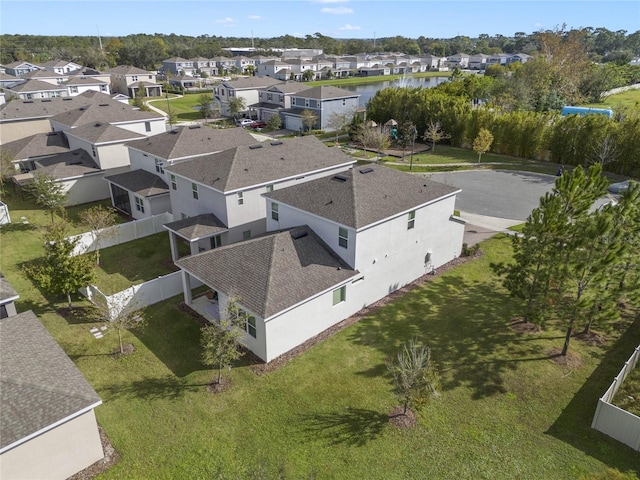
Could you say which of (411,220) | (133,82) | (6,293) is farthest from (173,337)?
(133,82)

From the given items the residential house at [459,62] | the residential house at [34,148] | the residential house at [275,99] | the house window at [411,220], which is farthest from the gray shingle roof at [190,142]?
the residential house at [459,62]

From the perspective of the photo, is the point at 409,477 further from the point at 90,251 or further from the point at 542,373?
the point at 90,251

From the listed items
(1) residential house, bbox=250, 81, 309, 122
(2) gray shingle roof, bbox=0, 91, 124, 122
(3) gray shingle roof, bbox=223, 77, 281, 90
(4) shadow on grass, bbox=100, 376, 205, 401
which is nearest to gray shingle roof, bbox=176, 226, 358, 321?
(4) shadow on grass, bbox=100, 376, 205, 401

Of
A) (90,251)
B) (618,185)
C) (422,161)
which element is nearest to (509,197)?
(618,185)

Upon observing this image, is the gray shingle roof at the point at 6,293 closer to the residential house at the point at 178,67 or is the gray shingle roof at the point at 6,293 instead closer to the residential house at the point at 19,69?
the residential house at the point at 19,69

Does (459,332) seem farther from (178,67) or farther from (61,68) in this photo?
(178,67)
